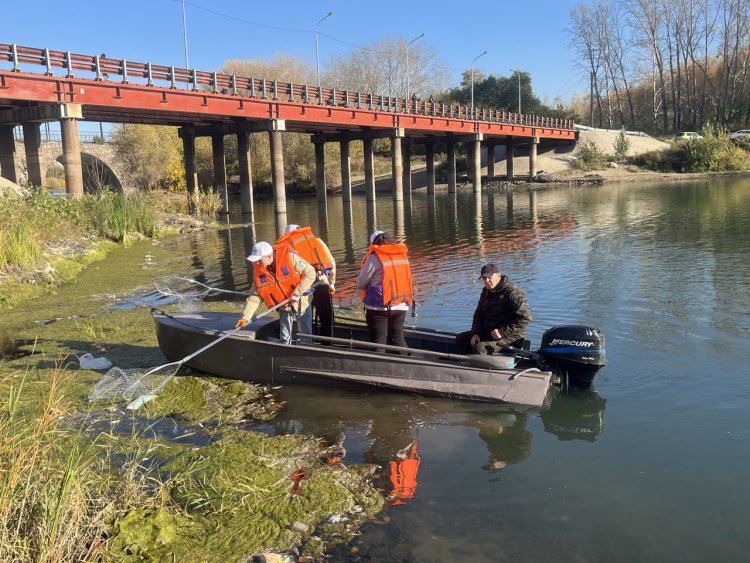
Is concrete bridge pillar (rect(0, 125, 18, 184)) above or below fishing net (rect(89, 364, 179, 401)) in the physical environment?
above

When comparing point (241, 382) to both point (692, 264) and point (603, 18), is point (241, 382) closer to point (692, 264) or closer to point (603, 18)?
point (692, 264)

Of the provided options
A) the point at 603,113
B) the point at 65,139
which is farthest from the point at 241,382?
the point at 603,113

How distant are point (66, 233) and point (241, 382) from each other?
14589mm

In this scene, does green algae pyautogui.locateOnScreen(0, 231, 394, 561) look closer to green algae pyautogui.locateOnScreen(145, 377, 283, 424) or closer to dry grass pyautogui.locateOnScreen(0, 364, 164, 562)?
green algae pyautogui.locateOnScreen(145, 377, 283, 424)

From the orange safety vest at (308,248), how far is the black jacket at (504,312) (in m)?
2.19

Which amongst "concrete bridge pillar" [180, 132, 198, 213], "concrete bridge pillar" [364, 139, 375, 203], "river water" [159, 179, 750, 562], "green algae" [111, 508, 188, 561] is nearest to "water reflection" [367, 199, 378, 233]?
"concrete bridge pillar" [364, 139, 375, 203]

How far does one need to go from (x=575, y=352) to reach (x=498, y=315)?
3.43 ft

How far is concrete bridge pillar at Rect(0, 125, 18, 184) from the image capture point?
34188mm

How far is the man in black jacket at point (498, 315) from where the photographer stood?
8148mm

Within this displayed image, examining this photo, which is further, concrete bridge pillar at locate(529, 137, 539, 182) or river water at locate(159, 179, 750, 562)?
concrete bridge pillar at locate(529, 137, 539, 182)

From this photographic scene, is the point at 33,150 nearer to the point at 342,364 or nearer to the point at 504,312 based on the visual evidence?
the point at 342,364

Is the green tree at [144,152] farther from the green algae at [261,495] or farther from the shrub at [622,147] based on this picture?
the green algae at [261,495]

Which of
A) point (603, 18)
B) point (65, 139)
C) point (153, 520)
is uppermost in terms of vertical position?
point (603, 18)

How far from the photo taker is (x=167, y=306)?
13.1 meters
